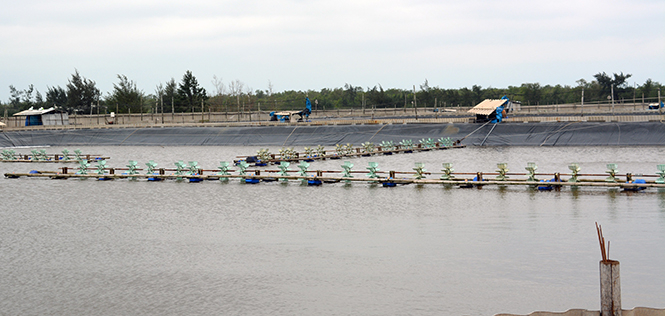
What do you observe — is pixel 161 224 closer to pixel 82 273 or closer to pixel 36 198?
pixel 82 273

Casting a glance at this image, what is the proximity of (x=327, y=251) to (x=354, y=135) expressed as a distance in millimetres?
50070

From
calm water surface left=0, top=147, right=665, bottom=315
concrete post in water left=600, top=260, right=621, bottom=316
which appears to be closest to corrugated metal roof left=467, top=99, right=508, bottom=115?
calm water surface left=0, top=147, right=665, bottom=315

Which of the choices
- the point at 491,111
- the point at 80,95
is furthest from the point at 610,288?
the point at 80,95

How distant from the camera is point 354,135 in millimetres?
66750

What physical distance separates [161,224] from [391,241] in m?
8.69

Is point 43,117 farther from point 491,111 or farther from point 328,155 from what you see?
point 491,111

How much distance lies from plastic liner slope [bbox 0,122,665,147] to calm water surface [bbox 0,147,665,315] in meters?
30.6

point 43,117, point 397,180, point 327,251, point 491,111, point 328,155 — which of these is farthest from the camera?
point 43,117

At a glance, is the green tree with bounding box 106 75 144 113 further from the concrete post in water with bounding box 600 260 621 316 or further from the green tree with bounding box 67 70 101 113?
the concrete post in water with bounding box 600 260 621 316

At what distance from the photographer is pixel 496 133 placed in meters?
61.2

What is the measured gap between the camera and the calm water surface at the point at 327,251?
1285cm

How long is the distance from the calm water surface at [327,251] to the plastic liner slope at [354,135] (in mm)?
30605

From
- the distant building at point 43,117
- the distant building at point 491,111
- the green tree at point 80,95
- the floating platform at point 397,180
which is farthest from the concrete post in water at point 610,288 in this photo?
the green tree at point 80,95

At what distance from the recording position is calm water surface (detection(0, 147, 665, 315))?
12852mm
